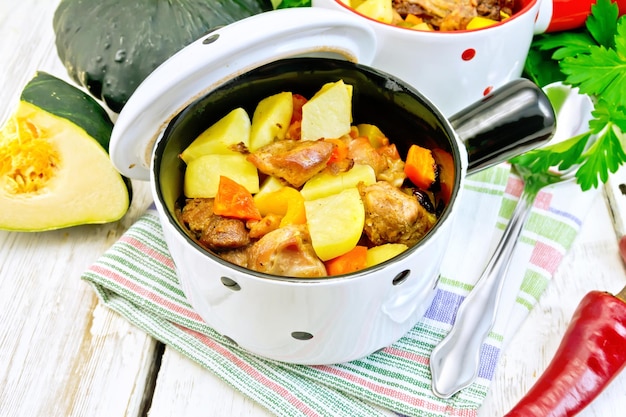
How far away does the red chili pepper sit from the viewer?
129 cm

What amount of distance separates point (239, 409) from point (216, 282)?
1.02ft

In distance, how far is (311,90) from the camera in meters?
1.50

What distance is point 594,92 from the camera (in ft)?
5.46

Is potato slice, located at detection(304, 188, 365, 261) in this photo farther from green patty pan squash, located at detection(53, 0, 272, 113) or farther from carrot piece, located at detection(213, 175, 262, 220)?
green patty pan squash, located at detection(53, 0, 272, 113)

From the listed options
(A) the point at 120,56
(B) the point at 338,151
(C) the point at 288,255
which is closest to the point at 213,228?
(C) the point at 288,255

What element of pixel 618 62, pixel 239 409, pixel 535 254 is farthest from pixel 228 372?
pixel 618 62

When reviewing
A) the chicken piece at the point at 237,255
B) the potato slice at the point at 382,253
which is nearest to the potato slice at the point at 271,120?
the chicken piece at the point at 237,255

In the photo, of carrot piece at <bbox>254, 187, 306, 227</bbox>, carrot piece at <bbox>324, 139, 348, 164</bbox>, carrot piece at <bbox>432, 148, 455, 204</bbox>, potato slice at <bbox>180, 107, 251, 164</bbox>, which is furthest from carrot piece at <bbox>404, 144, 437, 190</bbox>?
potato slice at <bbox>180, 107, 251, 164</bbox>

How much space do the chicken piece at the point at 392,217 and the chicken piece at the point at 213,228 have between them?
0.77ft

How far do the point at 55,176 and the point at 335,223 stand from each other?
72 cm

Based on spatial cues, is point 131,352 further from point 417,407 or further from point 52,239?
point 417,407

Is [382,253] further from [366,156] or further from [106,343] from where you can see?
[106,343]

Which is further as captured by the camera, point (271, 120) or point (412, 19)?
point (412, 19)

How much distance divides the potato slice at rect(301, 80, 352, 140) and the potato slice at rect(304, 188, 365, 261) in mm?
194
